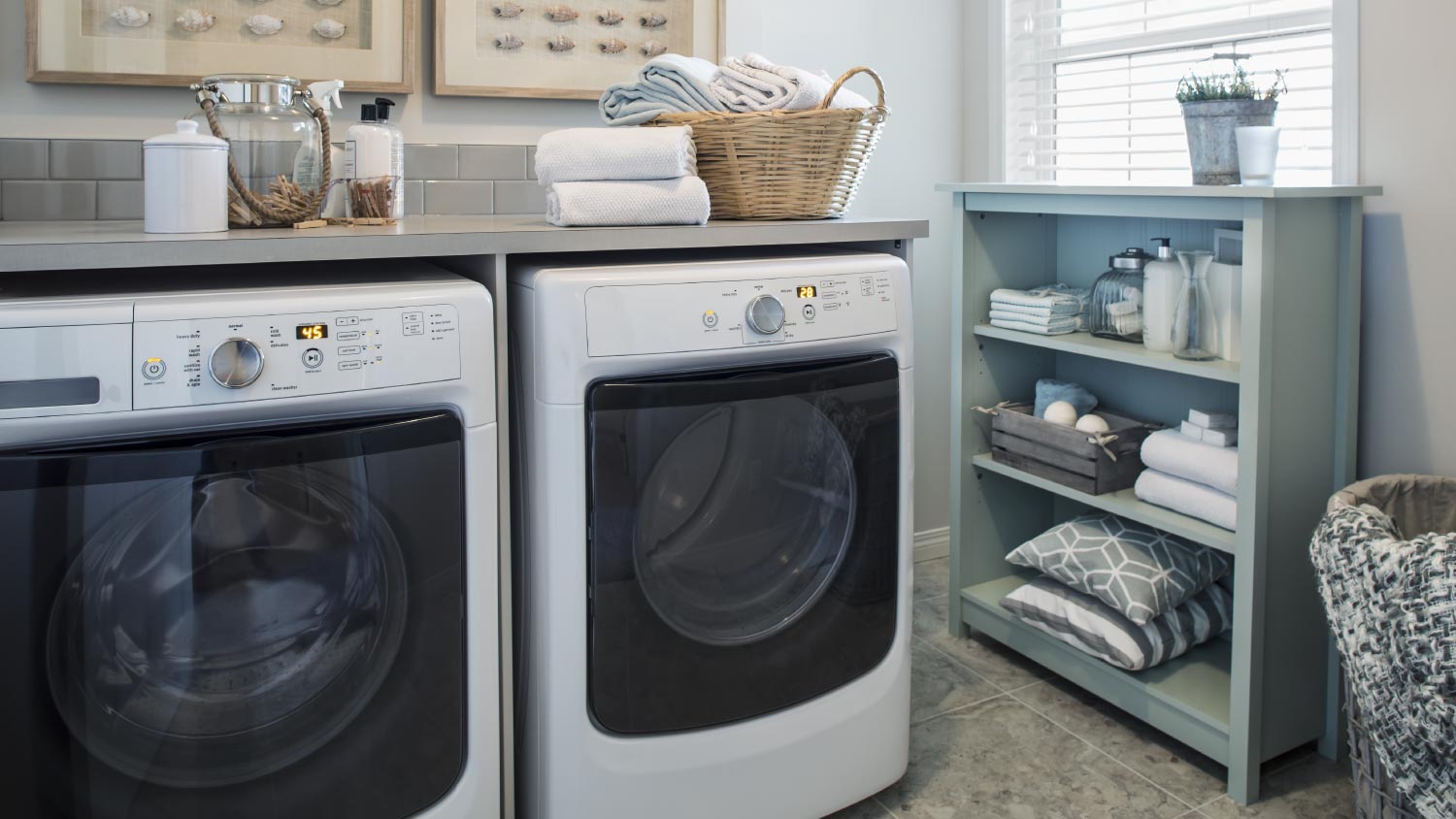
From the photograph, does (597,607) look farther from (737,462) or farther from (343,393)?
(343,393)

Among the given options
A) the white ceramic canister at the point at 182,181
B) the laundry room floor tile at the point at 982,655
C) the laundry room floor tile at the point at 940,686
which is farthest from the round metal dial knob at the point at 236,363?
the laundry room floor tile at the point at 982,655

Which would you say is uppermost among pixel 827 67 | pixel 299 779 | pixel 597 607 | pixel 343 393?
pixel 827 67

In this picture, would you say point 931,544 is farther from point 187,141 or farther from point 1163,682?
point 187,141

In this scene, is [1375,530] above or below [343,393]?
below

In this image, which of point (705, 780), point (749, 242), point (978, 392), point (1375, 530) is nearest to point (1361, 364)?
point (1375, 530)

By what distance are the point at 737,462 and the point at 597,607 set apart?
285 millimetres

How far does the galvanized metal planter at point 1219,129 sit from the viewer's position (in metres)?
2.04

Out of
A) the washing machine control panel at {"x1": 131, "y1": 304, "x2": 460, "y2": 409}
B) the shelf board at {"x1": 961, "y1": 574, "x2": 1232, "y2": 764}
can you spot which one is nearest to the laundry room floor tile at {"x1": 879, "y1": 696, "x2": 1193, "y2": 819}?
the shelf board at {"x1": 961, "y1": 574, "x2": 1232, "y2": 764}

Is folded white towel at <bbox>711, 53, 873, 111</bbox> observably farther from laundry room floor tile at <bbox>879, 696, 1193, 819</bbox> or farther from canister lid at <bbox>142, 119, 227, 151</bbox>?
laundry room floor tile at <bbox>879, 696, 1193, 819</bbox>

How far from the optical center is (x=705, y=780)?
1.68m

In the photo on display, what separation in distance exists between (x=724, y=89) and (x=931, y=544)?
1.61m

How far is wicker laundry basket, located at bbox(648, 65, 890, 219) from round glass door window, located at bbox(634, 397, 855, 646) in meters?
0.43

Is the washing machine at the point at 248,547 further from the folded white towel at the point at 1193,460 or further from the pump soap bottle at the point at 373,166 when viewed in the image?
the folded white towel at the point at 1193,460

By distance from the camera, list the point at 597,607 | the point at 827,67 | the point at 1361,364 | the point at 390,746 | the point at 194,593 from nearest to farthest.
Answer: the point at 194,593
the point at 390,746
the point at 597,607
the point at 1361,364
the point at 827,67
